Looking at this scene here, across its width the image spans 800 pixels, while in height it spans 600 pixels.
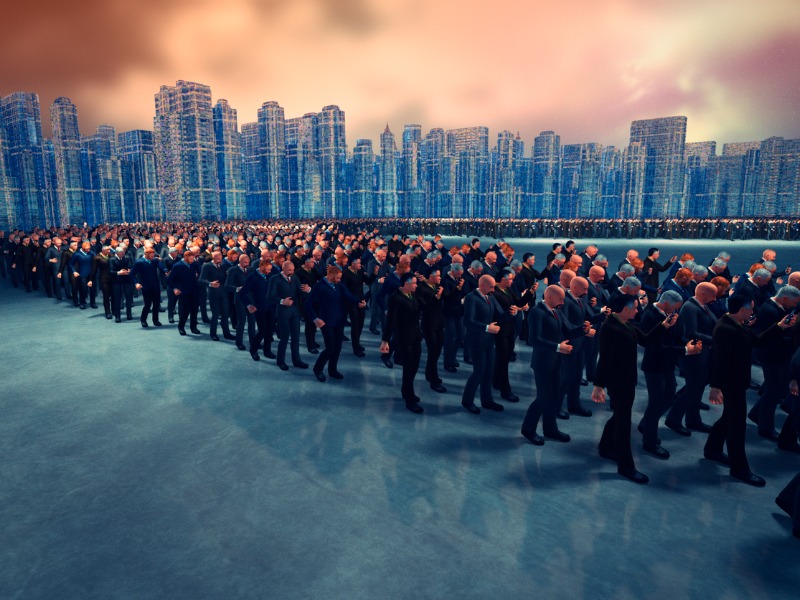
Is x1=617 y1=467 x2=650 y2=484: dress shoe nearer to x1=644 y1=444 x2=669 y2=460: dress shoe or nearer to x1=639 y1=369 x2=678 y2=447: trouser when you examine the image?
x1=644 y1=444 x2=669 y2=460: dress shoe

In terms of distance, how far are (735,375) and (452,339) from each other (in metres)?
5.26

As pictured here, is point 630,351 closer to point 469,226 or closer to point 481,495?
point 481,495

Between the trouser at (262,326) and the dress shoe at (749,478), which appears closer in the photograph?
the dress shoe at (749,478)

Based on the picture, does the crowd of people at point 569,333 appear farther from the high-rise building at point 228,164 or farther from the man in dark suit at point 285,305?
the high-rise building at point 228,164

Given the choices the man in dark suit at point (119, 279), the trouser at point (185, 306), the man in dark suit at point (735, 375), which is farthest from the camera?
the man in dark suit at point (119, 279)

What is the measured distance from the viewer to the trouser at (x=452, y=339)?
9.95 meters

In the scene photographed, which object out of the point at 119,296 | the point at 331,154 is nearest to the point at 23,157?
the point at 331,154

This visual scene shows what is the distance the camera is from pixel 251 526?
4688mm

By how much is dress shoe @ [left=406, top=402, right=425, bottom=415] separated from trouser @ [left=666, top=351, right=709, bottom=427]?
3411 mm

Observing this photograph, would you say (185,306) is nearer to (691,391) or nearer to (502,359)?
(502,359)

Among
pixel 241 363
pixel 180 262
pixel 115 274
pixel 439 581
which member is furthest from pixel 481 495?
pixel 115 274

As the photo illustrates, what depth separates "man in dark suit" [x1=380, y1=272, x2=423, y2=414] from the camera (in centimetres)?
757

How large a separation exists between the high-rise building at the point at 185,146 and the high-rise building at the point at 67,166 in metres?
28.1

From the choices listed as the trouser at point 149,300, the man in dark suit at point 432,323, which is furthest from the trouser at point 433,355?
the trouser at point 149,300
